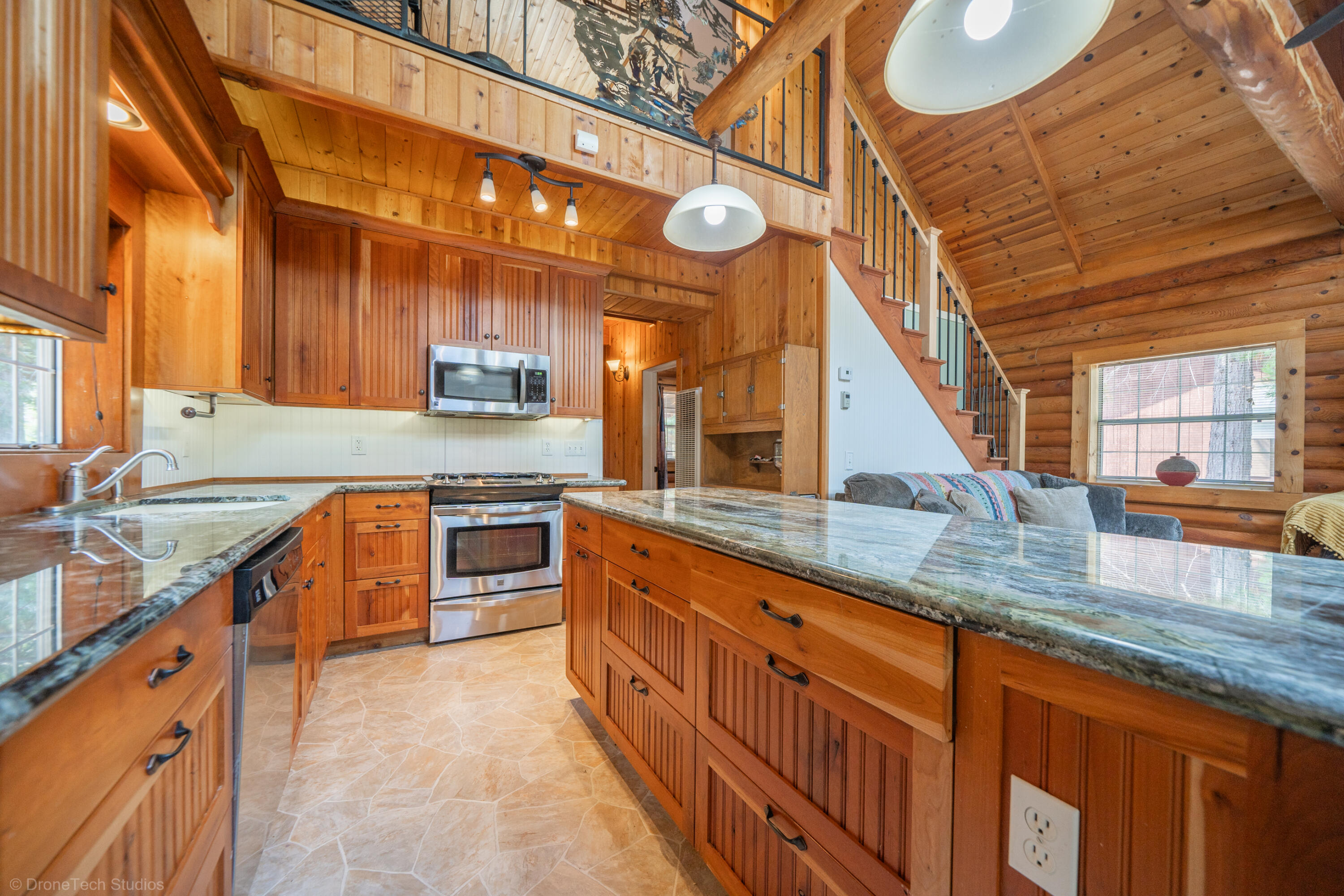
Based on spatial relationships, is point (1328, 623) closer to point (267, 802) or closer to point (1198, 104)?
point (267, 802)

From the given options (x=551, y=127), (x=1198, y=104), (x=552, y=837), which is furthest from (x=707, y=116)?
(x=1198, y=104)

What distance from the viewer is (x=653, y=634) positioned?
156 cm

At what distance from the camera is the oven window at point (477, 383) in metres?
3.30

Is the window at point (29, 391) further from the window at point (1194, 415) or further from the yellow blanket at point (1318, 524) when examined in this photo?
the window at point (1194, 415)

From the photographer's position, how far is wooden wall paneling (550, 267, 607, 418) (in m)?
3.73

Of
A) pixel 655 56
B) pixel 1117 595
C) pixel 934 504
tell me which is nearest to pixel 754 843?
pixel 1117 595

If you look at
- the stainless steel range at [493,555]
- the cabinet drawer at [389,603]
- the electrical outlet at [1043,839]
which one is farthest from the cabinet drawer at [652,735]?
the cabinet drawer at [389,603]

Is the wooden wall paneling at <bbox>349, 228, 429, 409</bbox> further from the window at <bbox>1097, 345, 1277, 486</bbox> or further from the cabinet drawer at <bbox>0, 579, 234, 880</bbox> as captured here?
the window at <bbox>1097, 345, 1277, 486</bbox>

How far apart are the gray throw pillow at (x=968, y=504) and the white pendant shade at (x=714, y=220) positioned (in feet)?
6.21

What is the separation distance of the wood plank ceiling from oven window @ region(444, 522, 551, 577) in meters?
5.26

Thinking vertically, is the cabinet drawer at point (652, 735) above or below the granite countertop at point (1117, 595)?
below

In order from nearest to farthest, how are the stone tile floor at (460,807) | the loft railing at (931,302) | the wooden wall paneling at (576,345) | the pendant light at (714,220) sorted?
the stone tile floor at (460,807) < the pendant light at (714,220) < the wooden wall paneling at (576,345) < the loft railing at (931,302)

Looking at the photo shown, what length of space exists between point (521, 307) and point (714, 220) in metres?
2.04

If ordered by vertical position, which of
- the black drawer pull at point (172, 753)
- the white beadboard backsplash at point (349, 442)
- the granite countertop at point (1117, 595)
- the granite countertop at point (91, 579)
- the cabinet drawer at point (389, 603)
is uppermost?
the white beadboard backsplash at point (349, 442)
